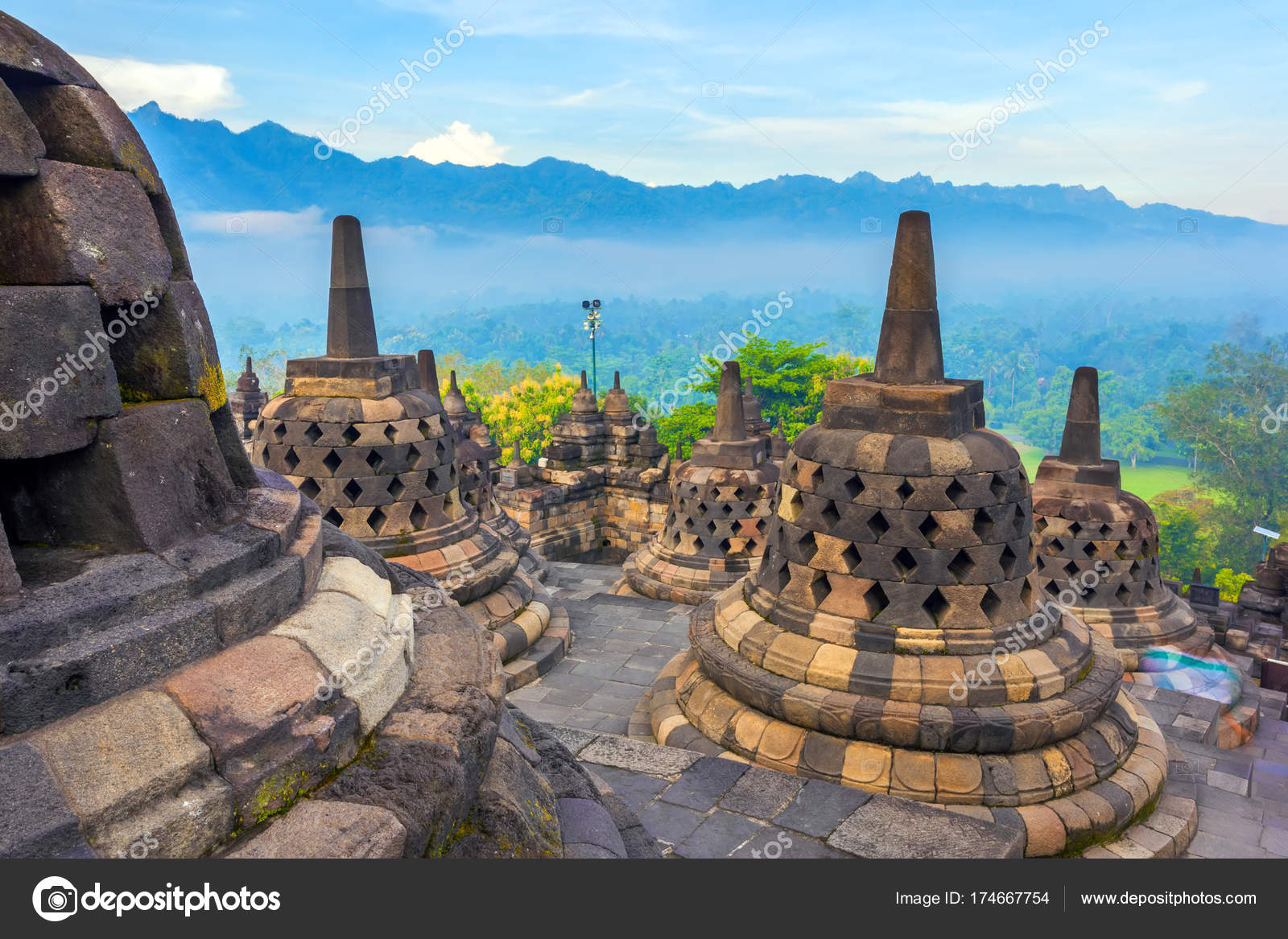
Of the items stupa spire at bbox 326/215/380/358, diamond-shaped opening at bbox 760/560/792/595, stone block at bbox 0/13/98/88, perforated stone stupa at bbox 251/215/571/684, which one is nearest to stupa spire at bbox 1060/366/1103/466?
diamond-shaped opening at bbox 760/560/792/595

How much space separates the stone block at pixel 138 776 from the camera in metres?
1.69

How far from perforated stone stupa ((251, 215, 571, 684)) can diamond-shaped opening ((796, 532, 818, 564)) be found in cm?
340

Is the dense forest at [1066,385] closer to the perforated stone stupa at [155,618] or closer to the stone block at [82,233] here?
the perforated stone stupa at [155,618]

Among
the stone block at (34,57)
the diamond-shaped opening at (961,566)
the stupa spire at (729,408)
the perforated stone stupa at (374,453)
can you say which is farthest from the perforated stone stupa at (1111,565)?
the stone block at (34,57)

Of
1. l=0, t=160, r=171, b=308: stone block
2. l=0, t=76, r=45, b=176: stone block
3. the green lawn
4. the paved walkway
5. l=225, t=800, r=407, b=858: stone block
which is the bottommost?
the green lawn

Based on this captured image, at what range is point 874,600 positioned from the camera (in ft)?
17.1

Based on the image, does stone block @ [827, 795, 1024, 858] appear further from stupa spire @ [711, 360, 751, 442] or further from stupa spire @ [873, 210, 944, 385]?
stupa spire @ [711, 360, 751, 442]

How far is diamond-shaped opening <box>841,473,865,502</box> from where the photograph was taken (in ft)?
17.0

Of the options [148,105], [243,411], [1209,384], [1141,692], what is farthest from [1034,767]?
[148,105]

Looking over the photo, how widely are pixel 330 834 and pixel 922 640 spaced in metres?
3.97

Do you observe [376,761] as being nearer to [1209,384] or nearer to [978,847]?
[978,847]
